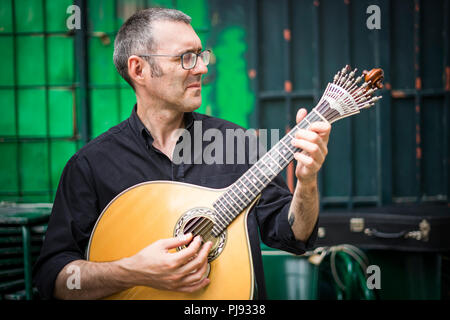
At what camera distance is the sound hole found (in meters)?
1.40

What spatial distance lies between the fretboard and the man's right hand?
110mm

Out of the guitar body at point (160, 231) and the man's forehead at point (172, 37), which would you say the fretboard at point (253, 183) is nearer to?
the guitar body at point (160, 231)

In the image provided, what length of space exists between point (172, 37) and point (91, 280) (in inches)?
36.3

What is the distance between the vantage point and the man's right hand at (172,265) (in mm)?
1301

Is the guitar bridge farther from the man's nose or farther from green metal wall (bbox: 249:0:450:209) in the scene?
green metal wall (bbox: 249:0:450:209)

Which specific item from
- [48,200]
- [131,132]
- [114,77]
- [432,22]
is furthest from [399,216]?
[48,200]

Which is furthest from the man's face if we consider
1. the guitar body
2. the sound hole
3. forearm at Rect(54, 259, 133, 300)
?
forearm at Rect(54, 259, 133, 300)

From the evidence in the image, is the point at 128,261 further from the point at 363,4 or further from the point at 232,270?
the point at 363,4

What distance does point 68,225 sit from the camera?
4.87 feet

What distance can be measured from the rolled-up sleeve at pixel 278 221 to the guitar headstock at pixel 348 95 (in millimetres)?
409

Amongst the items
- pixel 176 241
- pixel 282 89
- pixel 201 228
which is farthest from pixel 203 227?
pixel 282 89

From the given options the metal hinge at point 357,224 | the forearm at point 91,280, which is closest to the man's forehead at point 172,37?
the forearm at point 91,280

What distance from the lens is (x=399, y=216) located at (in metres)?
2.61

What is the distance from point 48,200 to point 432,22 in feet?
10.6
